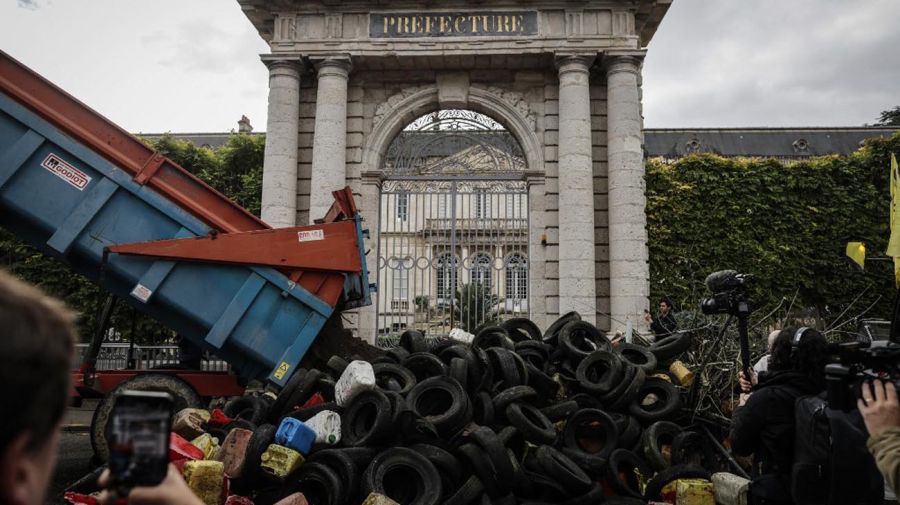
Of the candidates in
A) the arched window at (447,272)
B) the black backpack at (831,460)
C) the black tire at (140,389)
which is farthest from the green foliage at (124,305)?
the black backpack at (831,460)

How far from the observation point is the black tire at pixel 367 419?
4.97m

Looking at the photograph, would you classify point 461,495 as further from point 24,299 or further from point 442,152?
point 442,152

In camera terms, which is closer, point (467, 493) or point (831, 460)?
point (831, 460)

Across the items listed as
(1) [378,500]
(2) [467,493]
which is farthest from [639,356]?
(1) [378,500]

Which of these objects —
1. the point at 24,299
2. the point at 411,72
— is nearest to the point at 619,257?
the point at 411,72

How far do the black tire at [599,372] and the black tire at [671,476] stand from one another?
1152mm

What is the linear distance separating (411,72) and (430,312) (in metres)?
4.87

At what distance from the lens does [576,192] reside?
11375 millimetres

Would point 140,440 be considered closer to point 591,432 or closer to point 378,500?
point 378,500

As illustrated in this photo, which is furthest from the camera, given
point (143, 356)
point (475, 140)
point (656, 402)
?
point (475, 140)

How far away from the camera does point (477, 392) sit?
5.81 meters

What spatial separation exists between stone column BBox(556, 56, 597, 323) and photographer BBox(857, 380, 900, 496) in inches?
349

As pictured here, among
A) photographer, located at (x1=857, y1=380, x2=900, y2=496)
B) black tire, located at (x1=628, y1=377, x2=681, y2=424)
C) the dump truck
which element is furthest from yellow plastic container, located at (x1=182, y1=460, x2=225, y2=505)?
photographer, located at (x1=857, y1=380, x2=900, y2=496)

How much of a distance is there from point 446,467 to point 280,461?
127 cm
